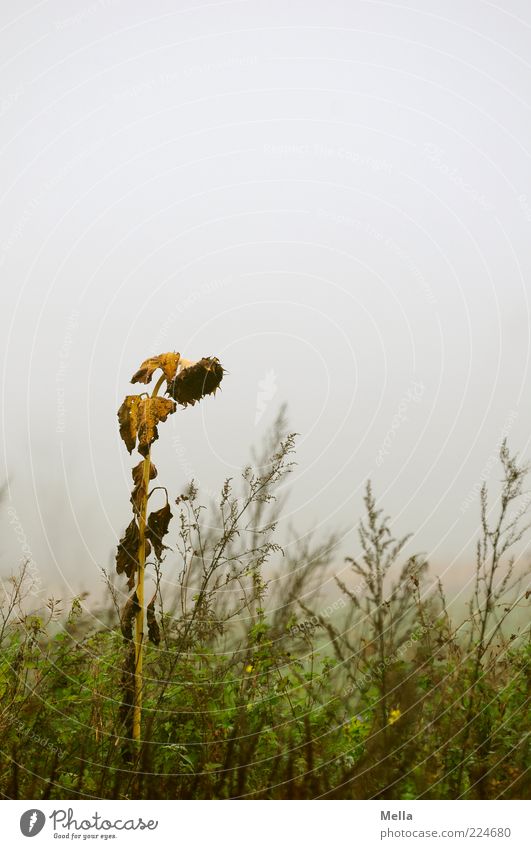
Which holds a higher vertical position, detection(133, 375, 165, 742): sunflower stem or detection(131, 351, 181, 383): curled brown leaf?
detection(131, 351, 181, 383): curled brown leaf

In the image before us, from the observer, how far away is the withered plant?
3.04 m

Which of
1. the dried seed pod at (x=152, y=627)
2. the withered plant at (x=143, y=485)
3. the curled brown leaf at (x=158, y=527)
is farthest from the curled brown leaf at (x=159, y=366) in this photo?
the dried seed pod at (x=152, y=627)

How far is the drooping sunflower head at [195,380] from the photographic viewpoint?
3100mm

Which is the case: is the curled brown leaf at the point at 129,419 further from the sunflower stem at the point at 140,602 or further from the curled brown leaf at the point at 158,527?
the curled brown leaf at the point at 158,527

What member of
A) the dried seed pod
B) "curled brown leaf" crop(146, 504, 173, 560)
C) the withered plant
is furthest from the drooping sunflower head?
the dried seed pod

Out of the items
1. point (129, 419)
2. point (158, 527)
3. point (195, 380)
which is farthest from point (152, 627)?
point (195, 380)

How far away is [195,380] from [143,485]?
0.51 m

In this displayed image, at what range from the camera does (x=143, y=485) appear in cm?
307

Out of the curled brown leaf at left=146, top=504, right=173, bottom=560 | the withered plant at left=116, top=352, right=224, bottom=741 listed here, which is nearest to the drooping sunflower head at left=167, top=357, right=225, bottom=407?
A: the withered plant at left=116, top=352, right=224, bottom=741

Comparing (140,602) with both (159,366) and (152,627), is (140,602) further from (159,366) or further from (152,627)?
(159,366)

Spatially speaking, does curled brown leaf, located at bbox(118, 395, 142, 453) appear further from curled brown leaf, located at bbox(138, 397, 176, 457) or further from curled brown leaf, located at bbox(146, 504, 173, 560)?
curled brown leaf, located at bbox(146, 504, 173, 560)
